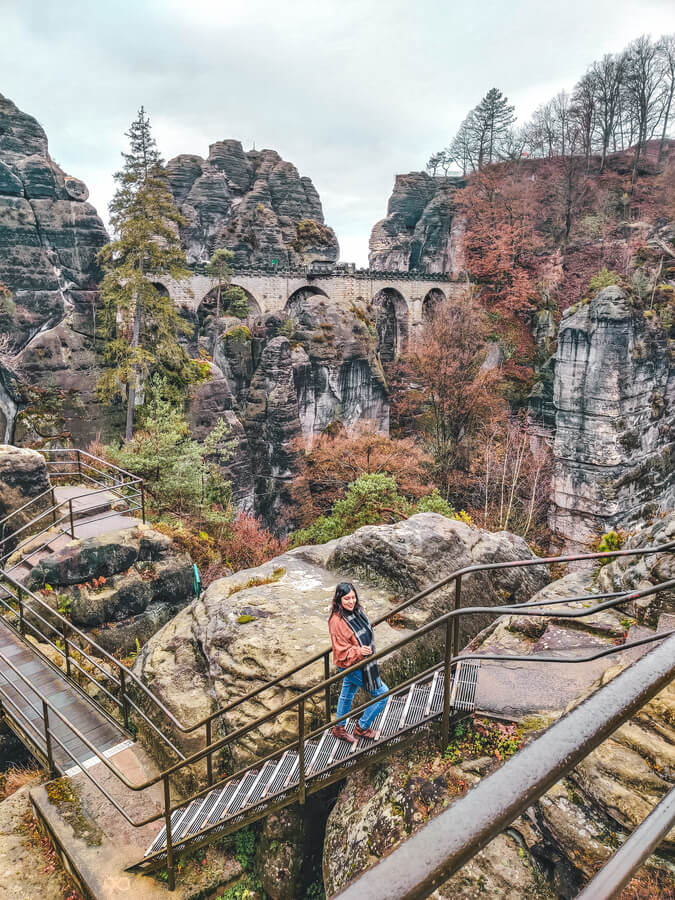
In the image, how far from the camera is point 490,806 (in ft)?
2.44

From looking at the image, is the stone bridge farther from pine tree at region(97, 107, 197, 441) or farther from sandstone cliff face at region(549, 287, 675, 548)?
sandstone cliff face at region(549, 287, 675, 548)

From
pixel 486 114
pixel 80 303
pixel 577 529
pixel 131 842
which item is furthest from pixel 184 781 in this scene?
pixel 486 114

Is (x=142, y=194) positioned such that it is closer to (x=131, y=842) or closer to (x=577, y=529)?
(x=131, y=842)

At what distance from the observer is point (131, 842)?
18.3 feet

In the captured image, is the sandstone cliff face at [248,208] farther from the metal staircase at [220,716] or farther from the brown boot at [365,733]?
the brown boot at [365,733]

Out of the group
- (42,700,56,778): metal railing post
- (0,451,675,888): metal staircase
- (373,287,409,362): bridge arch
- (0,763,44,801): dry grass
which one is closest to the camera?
(0,451,675,888): metal staircase

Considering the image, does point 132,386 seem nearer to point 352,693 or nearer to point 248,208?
point 352,693

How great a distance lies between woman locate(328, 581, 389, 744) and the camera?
4973 mm

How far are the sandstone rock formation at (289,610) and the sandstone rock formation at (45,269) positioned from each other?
50.7 ft

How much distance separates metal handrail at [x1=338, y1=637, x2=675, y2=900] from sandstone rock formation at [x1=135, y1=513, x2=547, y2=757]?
5.89 m

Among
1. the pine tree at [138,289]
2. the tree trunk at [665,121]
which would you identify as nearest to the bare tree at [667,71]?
the tree trunk at [665,121]

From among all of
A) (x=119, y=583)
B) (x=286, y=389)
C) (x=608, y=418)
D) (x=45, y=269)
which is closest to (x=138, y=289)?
(x=45, y=269)

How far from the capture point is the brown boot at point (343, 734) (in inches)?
197

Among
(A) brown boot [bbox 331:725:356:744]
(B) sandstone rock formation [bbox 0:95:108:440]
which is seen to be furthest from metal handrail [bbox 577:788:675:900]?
(B) sandstone rock formation [bbox 0:95:108:440]
